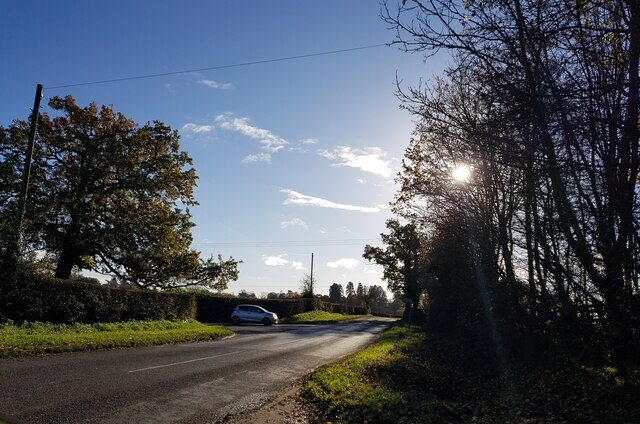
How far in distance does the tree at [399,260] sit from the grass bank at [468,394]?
44.3m

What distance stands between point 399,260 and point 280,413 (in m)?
57.0

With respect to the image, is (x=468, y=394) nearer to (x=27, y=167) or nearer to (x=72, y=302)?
(x=72, y=302)

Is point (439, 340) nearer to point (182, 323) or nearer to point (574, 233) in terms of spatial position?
point (182, 323)

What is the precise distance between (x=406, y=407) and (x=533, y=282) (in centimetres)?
687

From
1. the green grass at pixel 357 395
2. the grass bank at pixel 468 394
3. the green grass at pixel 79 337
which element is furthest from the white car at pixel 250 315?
the green grass at pixel 357 395

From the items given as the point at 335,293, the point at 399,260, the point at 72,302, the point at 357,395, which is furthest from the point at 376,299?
the point at 357,395

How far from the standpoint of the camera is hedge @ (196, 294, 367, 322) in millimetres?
40844

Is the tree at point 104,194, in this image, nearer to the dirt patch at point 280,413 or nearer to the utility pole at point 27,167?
the utility pole at point 27,167

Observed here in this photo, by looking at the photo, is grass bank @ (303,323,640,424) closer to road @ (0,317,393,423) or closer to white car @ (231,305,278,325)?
road @ (0,317,393,423)

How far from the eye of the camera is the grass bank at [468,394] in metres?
7.21

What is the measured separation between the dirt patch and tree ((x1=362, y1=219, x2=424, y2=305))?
47854 mm

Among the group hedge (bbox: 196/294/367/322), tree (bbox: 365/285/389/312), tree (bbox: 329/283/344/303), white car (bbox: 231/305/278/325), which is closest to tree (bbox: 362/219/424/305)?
hedge (bbox: 196/294/367/322)

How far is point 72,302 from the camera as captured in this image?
1800cm

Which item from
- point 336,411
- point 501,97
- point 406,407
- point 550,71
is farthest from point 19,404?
point 550,71
